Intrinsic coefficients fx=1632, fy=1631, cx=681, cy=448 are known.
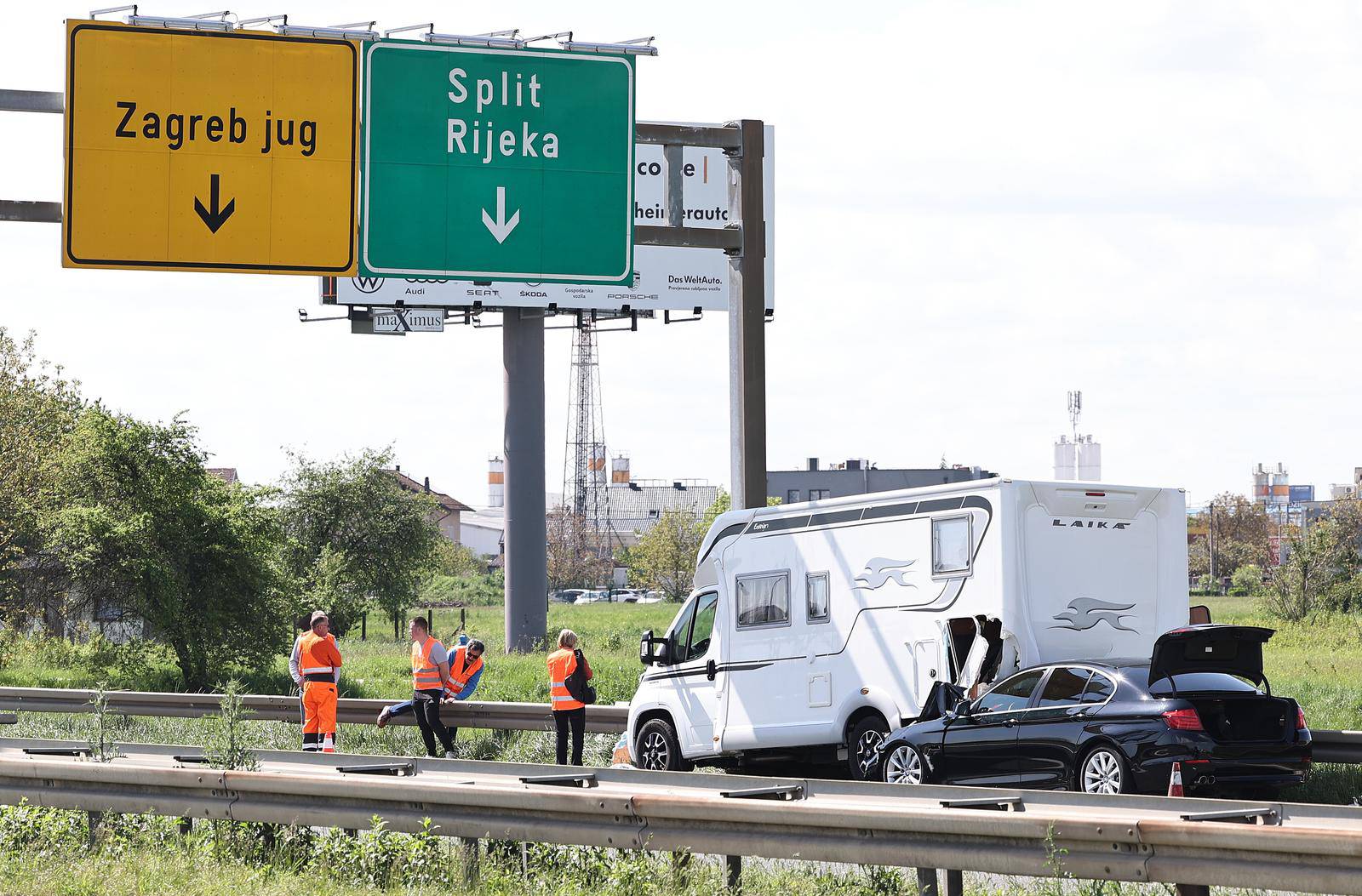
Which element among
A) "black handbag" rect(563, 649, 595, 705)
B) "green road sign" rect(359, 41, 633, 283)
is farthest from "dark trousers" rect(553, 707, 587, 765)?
"green road sign" rect(359, 41, 633, 283)

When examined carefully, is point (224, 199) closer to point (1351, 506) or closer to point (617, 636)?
point (617, 636)

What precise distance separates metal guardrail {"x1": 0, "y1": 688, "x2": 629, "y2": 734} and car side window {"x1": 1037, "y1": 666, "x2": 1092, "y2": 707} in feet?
23.0

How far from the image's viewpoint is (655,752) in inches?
695

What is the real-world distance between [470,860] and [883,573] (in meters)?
6.62

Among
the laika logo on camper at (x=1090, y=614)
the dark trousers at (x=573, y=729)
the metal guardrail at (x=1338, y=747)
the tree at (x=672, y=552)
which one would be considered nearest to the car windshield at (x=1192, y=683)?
the laika logo on camper at (x=1090, y=614)

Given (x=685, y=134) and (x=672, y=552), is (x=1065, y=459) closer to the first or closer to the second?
(x=672, y=552)

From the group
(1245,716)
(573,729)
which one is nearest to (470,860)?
(1245,716)

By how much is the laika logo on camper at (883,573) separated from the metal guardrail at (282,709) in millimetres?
4886

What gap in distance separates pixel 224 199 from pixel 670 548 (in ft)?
296

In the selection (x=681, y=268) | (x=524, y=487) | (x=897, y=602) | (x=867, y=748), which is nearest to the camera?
(x=897, y=602)

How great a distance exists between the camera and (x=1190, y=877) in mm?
7180

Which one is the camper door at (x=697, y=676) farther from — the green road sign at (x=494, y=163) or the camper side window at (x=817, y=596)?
the green road sign at (x=494, y=163)

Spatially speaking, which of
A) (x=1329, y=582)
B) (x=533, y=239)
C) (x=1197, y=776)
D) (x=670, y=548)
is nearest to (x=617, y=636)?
(x=1329, y=582)

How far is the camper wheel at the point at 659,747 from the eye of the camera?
17359mm
